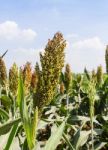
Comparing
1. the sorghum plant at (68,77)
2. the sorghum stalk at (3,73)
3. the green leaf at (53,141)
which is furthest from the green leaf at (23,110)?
the sorghum plant at (68,77)

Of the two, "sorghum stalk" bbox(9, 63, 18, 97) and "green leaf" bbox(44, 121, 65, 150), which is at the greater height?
"sorghum stalk" bbox(9, 63, 18, 97)

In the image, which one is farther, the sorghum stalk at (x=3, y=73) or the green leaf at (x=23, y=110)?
the sorghum stalk at (x=3, y=73)

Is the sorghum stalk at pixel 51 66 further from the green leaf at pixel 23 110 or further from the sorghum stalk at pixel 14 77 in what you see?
the sorghum stalk at pixel 14 77

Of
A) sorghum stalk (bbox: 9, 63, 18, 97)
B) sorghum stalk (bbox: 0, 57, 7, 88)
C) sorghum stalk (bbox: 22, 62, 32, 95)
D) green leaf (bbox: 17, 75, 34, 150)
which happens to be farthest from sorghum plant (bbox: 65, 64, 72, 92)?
green leaf (bbox: 17, 75, 34, 150)

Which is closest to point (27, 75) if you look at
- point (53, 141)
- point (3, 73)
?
point (3, 73)

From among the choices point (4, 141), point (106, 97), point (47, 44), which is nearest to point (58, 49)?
point (47, 44)

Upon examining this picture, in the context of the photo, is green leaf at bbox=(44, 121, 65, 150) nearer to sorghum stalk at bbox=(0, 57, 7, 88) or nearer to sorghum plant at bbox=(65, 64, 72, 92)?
sorghum stalk at bbox=(0, 57, 7, 88)

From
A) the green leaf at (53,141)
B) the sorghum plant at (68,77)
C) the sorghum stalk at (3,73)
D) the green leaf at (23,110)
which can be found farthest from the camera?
the sorghum plant at (68,77)

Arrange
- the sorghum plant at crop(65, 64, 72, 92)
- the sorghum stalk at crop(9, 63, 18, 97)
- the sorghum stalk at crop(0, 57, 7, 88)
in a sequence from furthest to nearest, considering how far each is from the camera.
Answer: the sorghum plant at crop(65, 64, 72, 92)
the sorghum stalk at crop(0, 57, 7, 88)
the sorghum stalk at crop(9, 63, 18, 97)

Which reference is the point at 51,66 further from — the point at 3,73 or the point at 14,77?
the point at 3,73

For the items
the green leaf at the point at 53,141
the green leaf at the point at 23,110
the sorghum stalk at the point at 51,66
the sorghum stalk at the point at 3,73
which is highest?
the sorghum stalk at the point at 3,73

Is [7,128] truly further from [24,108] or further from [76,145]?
[76,145]

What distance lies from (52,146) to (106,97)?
416 centimetres

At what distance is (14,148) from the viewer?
2.37 meters
